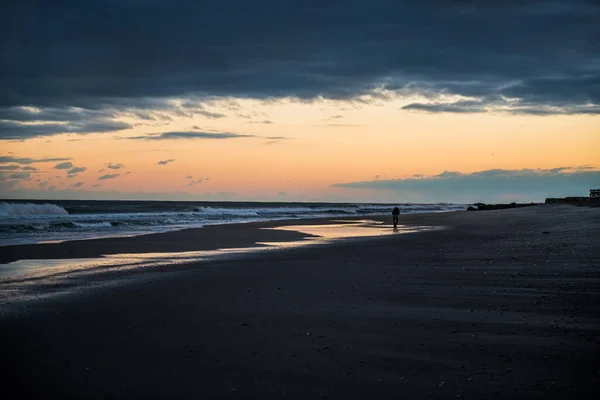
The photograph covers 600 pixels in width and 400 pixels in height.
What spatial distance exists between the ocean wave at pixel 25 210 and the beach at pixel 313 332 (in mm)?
42860

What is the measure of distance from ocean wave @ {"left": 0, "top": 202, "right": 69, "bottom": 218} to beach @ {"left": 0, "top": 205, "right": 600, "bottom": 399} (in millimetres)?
42860

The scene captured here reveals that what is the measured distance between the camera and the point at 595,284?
32.9ft

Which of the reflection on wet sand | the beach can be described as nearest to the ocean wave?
the reflection on wet sand

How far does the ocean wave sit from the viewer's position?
50906mm

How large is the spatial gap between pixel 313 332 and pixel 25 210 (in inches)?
2173

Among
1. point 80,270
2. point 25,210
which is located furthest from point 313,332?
point 25,210

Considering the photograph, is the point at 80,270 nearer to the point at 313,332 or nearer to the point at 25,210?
the point at 313,332

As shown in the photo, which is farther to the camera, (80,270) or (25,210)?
(25,210)

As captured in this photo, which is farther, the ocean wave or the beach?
the ocean wave

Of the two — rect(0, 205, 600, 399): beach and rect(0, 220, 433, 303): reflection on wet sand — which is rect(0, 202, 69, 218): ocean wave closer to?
rect(0, 220, 433, 303): reflection on wet sand

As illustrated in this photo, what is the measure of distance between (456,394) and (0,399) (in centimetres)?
467

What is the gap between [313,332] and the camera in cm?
760

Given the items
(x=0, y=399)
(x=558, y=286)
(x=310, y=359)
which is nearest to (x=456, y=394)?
(x=310, y=359)

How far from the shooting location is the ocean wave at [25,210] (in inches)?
2004
